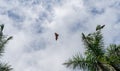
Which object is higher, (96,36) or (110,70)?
(96,36)

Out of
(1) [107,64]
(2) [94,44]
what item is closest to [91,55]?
(2) [94,44]

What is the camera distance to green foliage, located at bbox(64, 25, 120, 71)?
70.7ft

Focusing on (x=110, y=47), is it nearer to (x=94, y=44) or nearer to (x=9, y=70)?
(x=94, y=44)

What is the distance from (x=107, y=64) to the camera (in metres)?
21.1

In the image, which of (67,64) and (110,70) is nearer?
(110,70)

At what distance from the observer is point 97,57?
74.4 feet

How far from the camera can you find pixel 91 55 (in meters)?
23.3

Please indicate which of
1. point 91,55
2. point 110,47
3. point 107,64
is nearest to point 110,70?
point 107,64

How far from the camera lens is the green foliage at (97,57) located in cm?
2156

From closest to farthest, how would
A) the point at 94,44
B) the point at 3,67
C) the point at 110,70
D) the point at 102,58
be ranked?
the point at 110,70 → the point at 102,58 → the point at 94,44 → the point at 3,67

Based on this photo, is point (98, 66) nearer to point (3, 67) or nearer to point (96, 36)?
point (96, 36)

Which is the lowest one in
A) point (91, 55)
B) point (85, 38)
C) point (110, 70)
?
point (110, 70)

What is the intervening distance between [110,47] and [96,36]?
1.50 m

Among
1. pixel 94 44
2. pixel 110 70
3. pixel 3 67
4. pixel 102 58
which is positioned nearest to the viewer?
pixel 110 70
